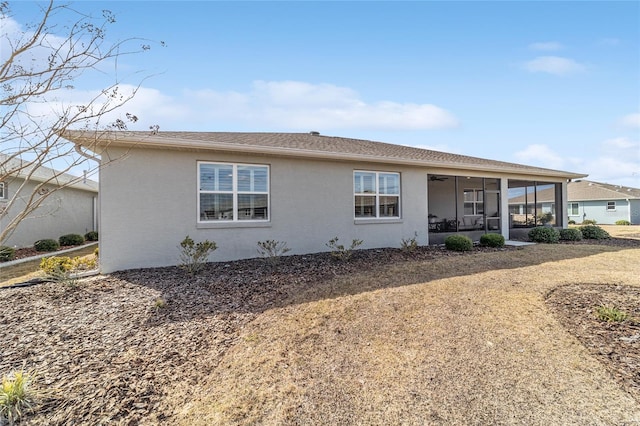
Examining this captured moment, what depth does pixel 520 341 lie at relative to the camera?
3.88 meters

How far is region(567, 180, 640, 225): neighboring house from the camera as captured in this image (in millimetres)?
29469

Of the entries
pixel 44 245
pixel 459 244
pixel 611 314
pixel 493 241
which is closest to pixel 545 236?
pixel 493 241

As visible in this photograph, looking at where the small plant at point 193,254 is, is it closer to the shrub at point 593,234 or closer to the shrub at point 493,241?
the shrub at point 493,241

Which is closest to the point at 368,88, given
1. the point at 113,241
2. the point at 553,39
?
the point at 553,39

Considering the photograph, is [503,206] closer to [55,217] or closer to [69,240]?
[69,240]

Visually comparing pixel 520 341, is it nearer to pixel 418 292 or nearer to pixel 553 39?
pixel 418 292

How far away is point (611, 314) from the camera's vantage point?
4340 mm

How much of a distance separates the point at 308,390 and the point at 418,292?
3311 mm

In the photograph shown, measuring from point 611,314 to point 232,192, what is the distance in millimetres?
7788

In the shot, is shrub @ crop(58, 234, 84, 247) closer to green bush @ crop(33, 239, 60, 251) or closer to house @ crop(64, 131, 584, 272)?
green bush @ crop(33, 239, 60, 251)

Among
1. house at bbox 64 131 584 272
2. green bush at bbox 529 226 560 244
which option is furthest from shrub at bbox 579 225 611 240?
house at bbox 64 131 584 272

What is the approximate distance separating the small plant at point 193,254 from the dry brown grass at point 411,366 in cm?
278

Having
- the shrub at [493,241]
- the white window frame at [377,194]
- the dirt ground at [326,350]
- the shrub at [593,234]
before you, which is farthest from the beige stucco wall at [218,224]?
the shrub at [593,234]

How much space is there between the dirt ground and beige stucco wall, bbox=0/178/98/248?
818 cm
